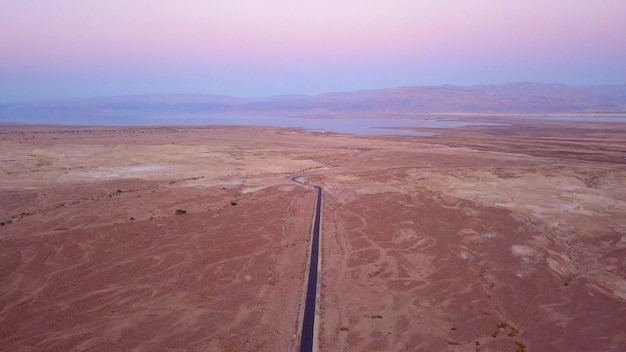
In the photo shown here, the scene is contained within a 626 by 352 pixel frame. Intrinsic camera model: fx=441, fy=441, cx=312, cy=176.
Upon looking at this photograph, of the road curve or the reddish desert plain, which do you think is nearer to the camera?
the road curve

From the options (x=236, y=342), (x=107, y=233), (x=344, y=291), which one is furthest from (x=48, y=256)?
(x=344, y=291)

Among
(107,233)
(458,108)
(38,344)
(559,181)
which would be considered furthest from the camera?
(458,108)

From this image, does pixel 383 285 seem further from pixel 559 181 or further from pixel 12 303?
pixel 559 181

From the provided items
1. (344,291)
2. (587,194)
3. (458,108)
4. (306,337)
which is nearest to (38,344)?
(306,337)

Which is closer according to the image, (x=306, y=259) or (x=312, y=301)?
(x=312, y=301)

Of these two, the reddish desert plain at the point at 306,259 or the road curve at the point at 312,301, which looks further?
the reddish desert plain at the point at 306,259

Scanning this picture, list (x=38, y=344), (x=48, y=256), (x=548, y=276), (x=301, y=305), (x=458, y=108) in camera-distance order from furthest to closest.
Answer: (x=458, y=108) → (x=48, y=256) → (x=548, y=276) → (x=301, y=305) → (x=38, y=344)

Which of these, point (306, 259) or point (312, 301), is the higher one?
point (306, 259)

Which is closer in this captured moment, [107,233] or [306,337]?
[306,337]
